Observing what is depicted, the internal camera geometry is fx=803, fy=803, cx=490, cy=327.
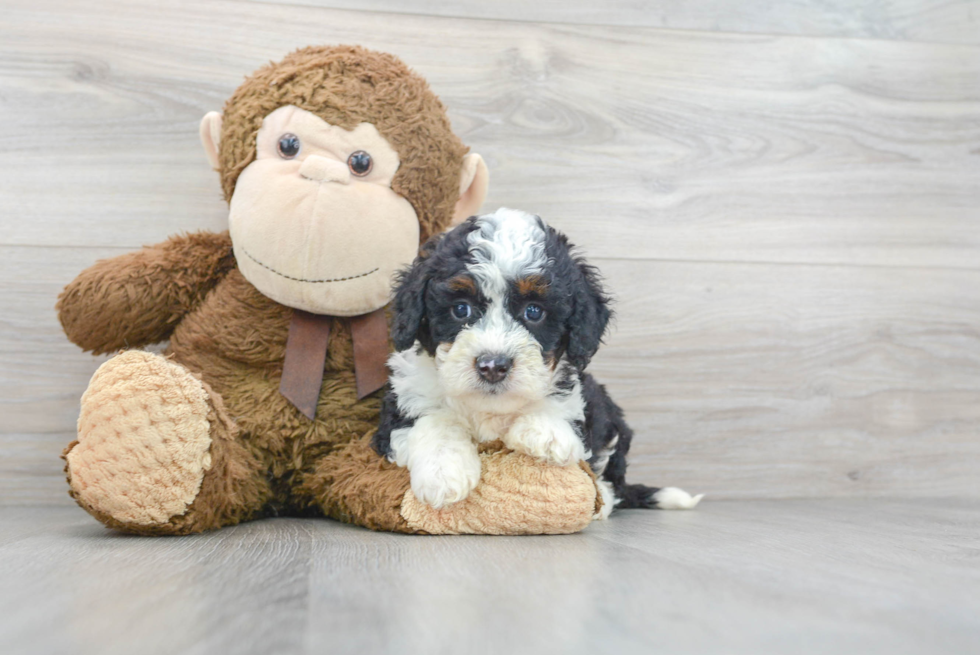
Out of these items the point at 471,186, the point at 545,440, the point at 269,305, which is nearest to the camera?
the point at 545,440

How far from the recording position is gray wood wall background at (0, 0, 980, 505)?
5.97ft

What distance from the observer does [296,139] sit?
4.83 feet

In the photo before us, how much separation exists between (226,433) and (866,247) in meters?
1.70

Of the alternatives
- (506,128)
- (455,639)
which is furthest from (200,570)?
(506,128)

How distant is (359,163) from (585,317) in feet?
1.68

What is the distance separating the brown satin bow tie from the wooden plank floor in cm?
26

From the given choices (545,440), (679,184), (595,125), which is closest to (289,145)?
(545,440)

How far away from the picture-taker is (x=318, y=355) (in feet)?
5.06

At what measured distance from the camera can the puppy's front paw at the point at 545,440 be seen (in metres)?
1.30

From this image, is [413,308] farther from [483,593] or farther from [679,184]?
[679,184]

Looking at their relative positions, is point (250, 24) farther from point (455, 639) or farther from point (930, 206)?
point (930, 206)

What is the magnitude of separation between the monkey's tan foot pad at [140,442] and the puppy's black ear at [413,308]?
33 cm

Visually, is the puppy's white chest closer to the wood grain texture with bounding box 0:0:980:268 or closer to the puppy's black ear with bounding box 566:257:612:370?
the puppy's black ear with bounding box 566:257:612:370

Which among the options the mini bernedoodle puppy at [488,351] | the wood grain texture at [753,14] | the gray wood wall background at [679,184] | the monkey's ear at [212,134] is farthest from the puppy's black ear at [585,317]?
the wood grain texture at [753,14]
